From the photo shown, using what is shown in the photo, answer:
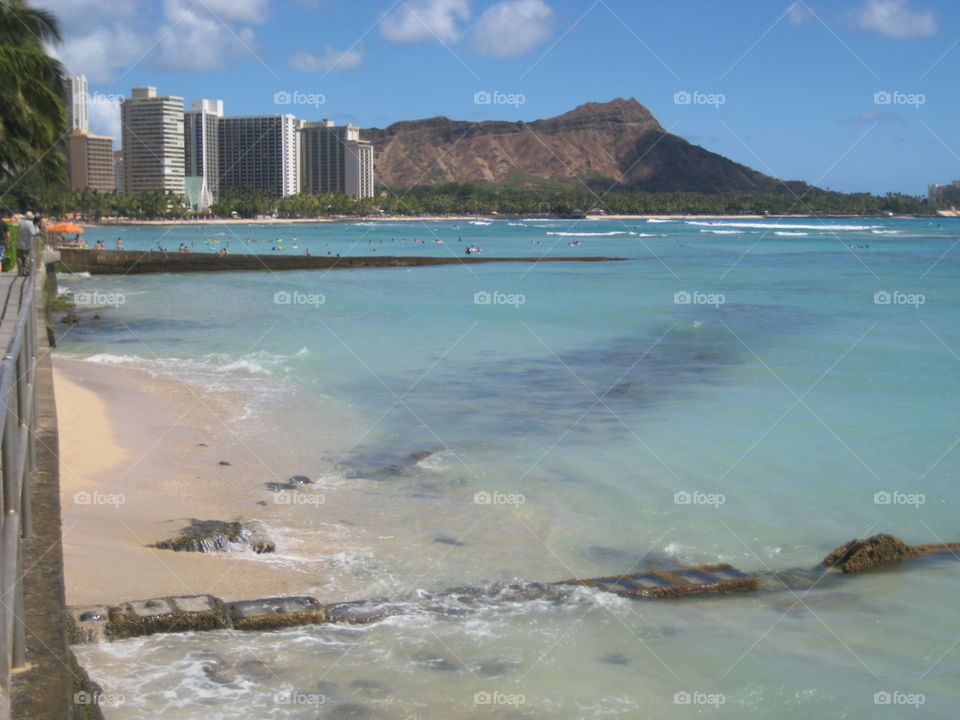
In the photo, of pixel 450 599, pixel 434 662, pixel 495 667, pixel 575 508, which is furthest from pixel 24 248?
pixel 495 667

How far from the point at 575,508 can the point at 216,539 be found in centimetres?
389

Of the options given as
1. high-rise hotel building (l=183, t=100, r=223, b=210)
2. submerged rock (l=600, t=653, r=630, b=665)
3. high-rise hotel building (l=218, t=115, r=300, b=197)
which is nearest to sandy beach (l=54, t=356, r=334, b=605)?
submerged rock (l=600, t=653, r=630, b=665)

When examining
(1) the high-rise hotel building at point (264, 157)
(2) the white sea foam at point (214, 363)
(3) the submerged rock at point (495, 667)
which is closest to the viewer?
(3) the submerged rock at point (495, 667)

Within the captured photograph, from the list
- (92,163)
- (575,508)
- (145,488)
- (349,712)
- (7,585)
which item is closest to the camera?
(7,585)

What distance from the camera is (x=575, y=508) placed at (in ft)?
34.6

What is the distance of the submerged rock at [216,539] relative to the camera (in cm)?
837

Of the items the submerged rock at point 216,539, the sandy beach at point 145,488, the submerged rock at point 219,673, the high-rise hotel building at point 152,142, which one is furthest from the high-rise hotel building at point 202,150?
the submerged rock at point 219,673

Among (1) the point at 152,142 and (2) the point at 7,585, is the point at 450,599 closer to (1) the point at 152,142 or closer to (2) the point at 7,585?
(2) the point at 7,585

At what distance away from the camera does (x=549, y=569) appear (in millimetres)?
8562

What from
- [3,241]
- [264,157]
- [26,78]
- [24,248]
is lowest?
[24,248]

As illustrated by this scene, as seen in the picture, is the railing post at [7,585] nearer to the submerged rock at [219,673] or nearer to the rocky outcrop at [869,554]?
the submerged rock at [219,673]

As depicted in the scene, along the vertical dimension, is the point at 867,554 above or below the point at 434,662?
above

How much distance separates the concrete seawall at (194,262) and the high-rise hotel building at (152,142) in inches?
1782

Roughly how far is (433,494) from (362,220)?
18579 cm
